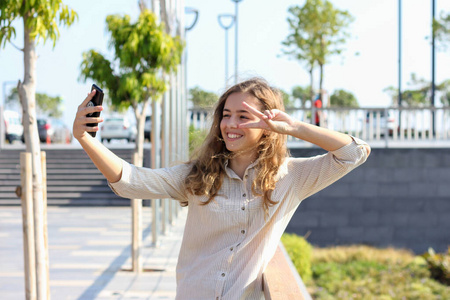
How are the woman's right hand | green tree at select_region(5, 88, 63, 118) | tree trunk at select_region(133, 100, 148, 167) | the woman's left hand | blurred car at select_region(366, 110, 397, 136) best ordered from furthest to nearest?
green tree at select_region(5, 88, 63, 118)
blurred car at select_region(366, 110, 397, 136)
tree trunk at select_region(133, 100, 148, 167)
the woman's left hand
the woman's right hand

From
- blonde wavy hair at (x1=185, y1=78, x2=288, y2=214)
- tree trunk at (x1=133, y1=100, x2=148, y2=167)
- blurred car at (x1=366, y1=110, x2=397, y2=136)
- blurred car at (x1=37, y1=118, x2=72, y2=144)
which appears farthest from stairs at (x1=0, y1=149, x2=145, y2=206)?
blonde wavy hair at (x1=185, y1=78, x2=288, y2=214)

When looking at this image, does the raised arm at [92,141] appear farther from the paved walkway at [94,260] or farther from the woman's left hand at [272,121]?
the paved walkway at [94,260]

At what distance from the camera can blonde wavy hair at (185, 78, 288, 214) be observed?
2041 millimetres

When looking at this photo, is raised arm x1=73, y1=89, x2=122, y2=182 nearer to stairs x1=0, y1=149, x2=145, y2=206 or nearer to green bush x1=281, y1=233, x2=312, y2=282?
green bush x1=281, y1=233, x2=312, y2=282

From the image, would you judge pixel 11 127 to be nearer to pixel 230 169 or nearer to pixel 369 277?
pixel 369 277

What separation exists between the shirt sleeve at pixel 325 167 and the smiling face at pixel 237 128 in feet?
0.57

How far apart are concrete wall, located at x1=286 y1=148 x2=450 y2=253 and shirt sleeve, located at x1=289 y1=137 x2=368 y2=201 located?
36.7 ft

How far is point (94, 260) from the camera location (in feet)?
25.2

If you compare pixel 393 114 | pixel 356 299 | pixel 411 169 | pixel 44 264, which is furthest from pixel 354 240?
pixel 44 264

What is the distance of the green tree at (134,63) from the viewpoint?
7.25m

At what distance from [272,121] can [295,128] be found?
10 cm

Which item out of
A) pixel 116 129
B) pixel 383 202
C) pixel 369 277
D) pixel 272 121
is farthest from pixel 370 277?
pixel 116 129

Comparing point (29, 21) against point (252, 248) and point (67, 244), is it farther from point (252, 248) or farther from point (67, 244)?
point (67, 244)

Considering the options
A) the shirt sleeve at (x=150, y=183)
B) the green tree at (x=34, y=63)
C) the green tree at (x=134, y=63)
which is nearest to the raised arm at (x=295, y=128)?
the shirt sleeve at (x=150, y=183)
